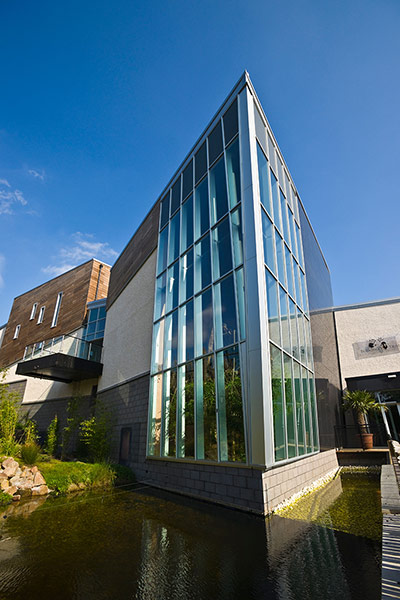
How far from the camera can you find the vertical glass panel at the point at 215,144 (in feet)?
33.0

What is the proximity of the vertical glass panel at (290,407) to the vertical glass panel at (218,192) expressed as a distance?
4830 mm

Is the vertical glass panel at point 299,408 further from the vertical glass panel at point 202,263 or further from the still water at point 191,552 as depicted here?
the vertical glass panel at point 202,263

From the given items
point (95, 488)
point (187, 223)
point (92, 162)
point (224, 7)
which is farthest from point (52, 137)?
point (95, 488)

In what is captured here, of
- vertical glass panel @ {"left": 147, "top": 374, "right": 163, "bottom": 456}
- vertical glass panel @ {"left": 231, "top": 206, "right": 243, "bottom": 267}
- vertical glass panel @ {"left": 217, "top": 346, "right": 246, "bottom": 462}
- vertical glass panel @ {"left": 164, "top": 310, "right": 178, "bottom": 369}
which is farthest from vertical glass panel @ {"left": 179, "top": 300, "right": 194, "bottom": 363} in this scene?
vertical glass panel @ {"left": 231, "top": 206, "right": 243, "bottom": 267}

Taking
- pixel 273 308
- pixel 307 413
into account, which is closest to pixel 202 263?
pixel 273 308

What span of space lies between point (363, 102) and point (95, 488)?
49.1 feet

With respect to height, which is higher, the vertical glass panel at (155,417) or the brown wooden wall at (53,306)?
the brown wooden wall at (53,306)

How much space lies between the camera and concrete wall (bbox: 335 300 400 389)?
56.0 ft

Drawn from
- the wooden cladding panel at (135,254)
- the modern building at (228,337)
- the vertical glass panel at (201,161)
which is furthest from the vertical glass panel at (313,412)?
the wooden cladding panel at (135,254)

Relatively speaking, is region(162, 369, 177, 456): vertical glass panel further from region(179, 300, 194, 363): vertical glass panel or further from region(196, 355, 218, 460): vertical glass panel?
region(196, 355, 218, 460): vertical glass panel

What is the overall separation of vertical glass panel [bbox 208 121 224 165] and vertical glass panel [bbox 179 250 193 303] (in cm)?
348

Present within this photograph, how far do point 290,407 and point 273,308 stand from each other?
2830mm

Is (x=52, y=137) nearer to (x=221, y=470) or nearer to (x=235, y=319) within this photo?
(x=235, y=319)

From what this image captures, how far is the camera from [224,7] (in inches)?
329
